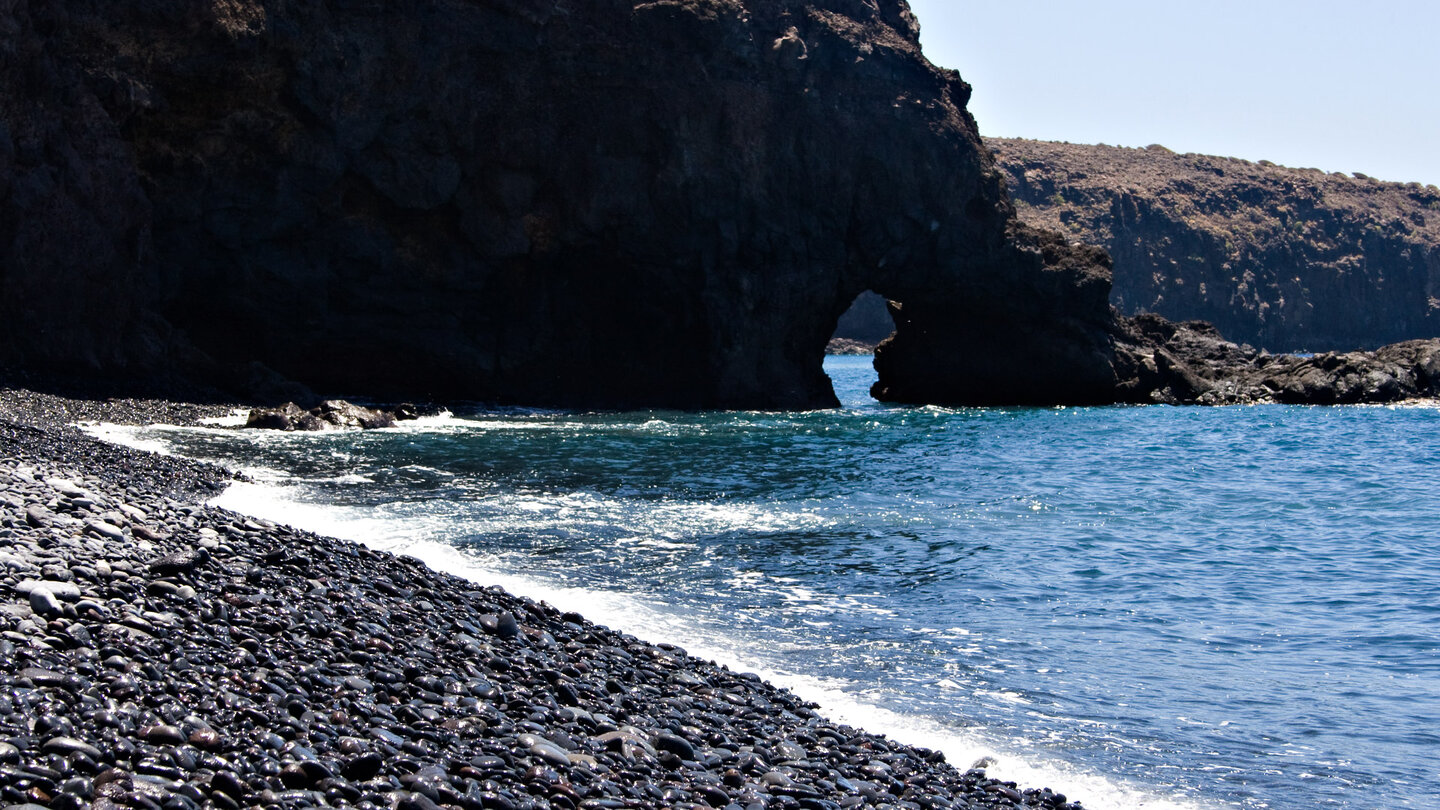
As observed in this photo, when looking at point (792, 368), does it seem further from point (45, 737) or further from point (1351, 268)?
point (1351, 268)

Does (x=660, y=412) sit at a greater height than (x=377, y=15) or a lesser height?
lesser

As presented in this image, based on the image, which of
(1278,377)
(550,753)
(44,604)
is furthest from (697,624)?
(1278,377)

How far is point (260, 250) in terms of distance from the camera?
39.5 m

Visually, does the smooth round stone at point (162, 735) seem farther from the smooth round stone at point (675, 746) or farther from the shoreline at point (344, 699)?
the smooth round stone at point (675, 746)

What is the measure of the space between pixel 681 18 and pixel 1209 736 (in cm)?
4005

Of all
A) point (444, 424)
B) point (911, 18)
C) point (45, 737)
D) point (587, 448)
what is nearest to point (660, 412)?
point (444, 424)

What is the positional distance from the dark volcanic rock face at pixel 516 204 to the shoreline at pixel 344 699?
89.4 ft

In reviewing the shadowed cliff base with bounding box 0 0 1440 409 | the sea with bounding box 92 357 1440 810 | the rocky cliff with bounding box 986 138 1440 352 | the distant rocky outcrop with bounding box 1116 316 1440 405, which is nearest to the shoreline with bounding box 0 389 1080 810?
the sea with bounding box 92 357 1440 810

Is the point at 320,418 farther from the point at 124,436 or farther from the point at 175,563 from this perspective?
the point at 175,563

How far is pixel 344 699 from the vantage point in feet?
22.1

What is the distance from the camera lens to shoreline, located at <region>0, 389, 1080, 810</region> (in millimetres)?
5422

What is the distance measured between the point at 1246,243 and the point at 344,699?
494ft

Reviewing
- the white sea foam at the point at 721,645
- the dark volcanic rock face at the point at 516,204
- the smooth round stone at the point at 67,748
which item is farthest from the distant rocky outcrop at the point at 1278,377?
the smooth round stone at the point at 67,748

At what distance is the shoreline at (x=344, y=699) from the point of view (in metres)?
5.42
